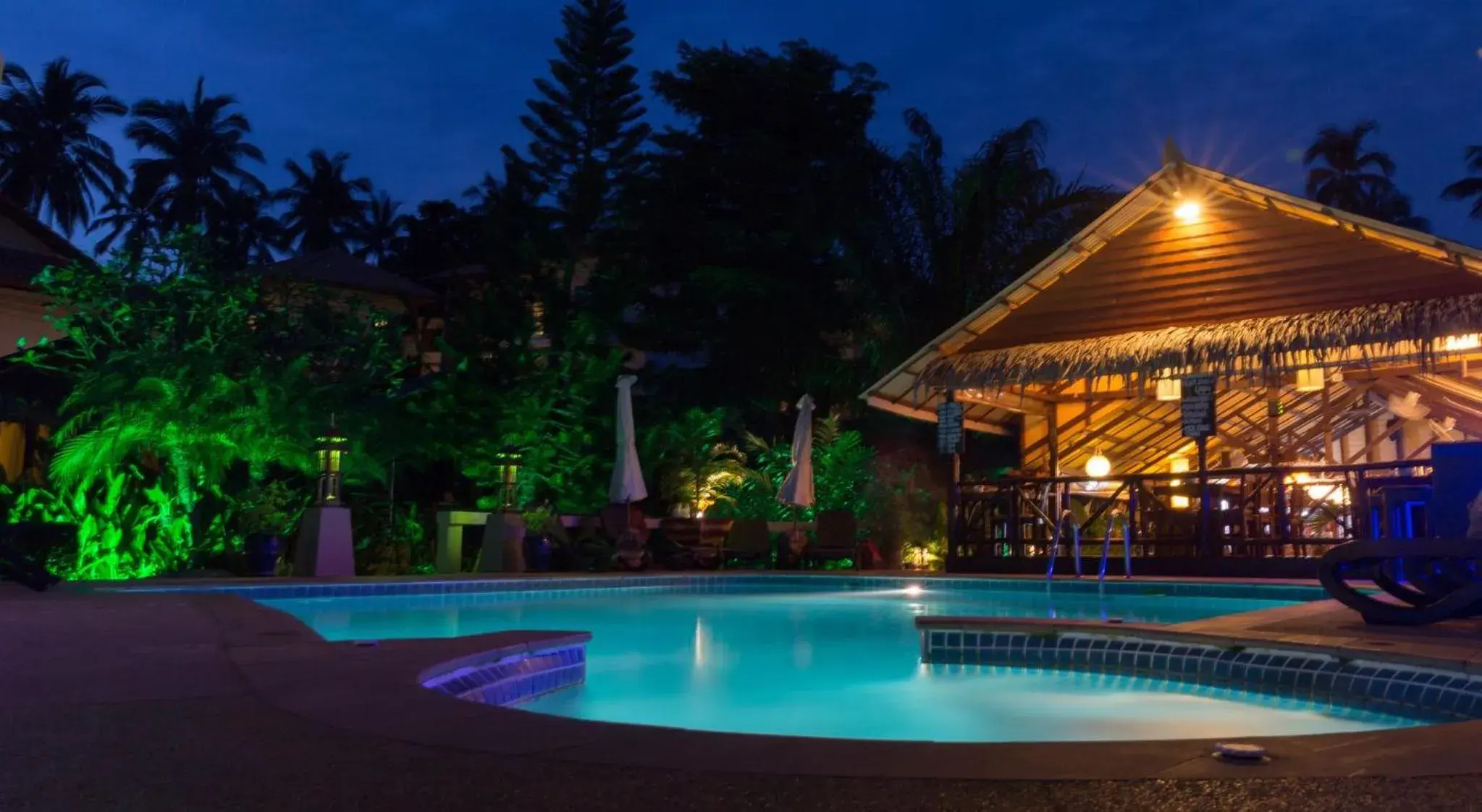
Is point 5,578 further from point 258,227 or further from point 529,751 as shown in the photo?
point 258,227

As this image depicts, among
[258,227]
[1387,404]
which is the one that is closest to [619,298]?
[1387,404]

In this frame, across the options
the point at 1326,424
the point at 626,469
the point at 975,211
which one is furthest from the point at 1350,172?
the point at 626,469

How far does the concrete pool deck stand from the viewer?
1903 millimetres

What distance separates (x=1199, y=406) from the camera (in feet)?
35.5

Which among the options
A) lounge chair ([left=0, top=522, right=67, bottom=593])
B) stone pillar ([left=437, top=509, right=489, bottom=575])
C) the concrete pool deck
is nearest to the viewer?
the concrete pool deck

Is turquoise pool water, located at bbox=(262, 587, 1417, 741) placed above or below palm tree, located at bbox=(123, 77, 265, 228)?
below

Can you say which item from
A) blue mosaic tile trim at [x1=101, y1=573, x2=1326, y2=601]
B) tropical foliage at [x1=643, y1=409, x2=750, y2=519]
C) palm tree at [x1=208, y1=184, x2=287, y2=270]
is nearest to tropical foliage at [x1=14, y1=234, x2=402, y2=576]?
blue mosaic tile trim at [x1=101, y1=573, x2=1326, y2=601]

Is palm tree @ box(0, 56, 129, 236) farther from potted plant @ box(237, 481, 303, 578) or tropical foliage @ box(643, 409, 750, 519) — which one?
potted plant @ box(237, 481, 303, 578)

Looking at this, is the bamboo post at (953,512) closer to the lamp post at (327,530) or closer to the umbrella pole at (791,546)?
the umbrella pole at (791,546)

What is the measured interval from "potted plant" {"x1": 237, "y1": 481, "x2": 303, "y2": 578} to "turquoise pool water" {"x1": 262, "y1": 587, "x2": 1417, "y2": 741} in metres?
1.09

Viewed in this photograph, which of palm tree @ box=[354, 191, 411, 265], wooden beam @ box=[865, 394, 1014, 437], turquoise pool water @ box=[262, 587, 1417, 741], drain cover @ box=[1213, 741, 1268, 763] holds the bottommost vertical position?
turquoise pool water @ box=[262, 587, 1417, 741]

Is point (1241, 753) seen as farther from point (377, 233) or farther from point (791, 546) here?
point (377, 233)

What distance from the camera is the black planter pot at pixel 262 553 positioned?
9789mm

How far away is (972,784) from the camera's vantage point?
1986 millimetres
